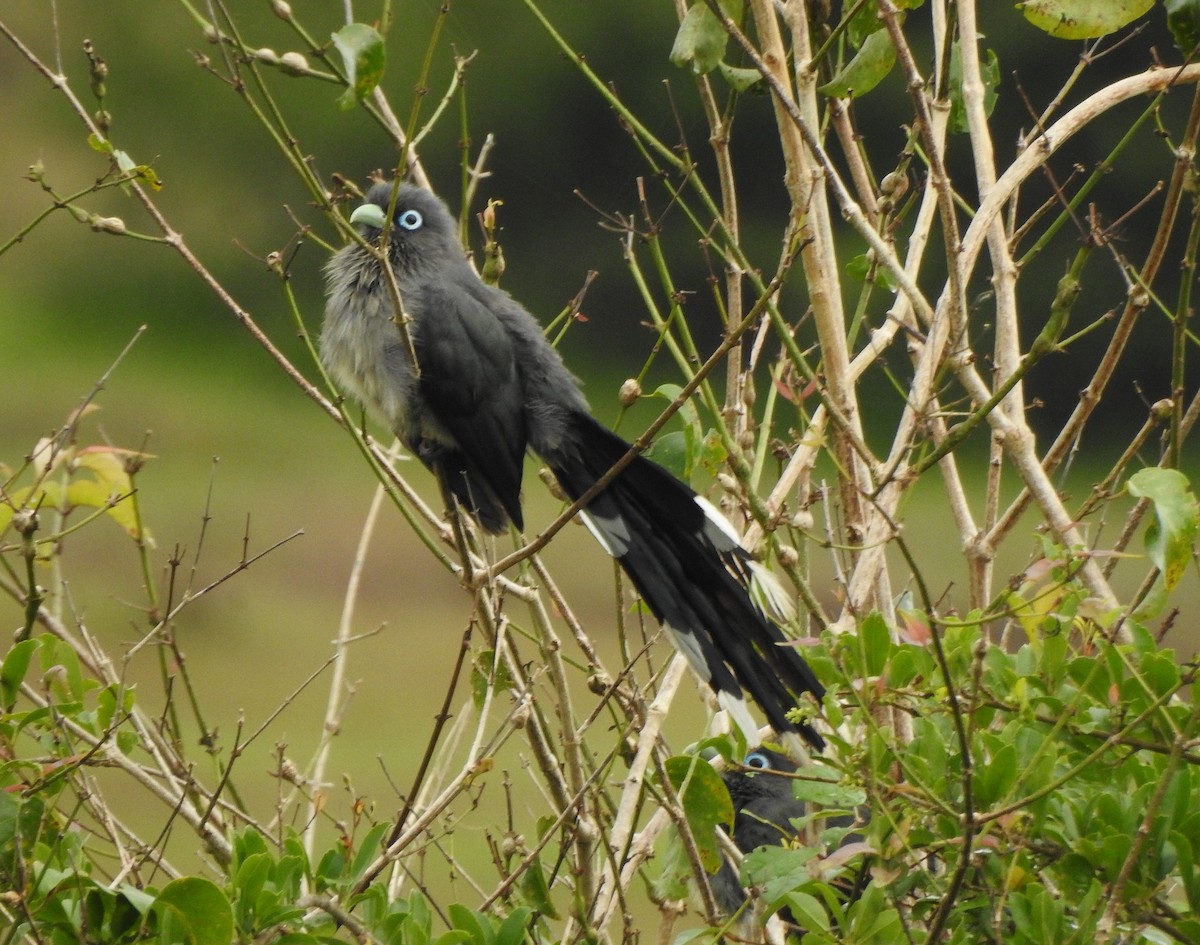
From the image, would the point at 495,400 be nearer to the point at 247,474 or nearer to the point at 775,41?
the point at 775,41

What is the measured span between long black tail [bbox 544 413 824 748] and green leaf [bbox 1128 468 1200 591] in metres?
0.61

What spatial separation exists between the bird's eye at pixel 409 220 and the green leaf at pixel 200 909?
1416 mm

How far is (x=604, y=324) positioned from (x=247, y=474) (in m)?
2.63

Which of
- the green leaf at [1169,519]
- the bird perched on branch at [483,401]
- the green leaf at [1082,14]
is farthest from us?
the bird perched on branch at [483,401]

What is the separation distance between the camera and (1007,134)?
7.39 metres

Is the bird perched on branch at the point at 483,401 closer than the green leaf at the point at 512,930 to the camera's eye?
No

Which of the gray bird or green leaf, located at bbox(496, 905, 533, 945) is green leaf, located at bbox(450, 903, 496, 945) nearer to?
green leaf, located at bbox(496, 905, 533, 945)

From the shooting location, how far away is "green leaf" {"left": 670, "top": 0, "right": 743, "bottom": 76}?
155 cm

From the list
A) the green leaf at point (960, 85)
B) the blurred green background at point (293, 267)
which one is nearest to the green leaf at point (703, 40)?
the green leaf at point (960, 85)

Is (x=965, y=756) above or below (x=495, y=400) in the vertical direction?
below

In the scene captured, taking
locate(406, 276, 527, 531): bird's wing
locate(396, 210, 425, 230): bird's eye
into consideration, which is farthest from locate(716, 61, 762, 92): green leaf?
locate(396, 210, 425, 230): bird's eye

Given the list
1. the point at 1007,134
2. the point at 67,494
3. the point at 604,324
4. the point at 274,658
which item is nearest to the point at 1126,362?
the point at 1007,134

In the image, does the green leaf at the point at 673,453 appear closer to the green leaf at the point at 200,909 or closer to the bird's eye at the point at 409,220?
the green leaf at the point at 200,909

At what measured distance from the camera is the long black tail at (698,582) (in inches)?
66.4
